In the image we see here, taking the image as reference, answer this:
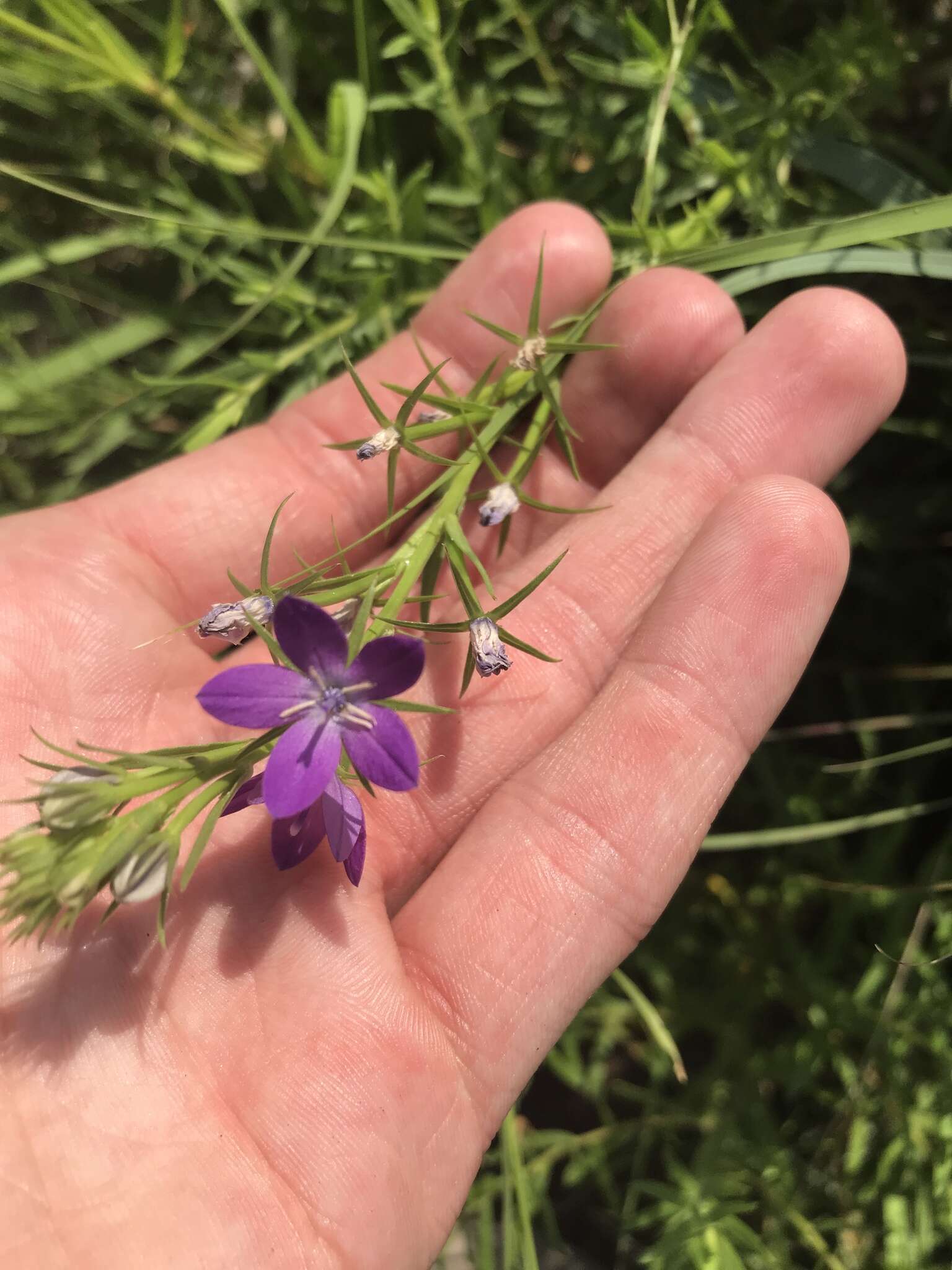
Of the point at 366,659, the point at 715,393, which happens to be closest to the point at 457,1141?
the point at 366,659

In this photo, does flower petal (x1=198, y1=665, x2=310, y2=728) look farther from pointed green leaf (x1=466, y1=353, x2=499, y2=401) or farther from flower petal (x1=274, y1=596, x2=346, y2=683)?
pointed green leaf (x1=466, y1=353, x2=499, y2=401)

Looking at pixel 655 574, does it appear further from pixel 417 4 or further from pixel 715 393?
pixel 417 4

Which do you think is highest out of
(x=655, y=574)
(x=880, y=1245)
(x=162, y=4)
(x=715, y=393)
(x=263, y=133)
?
(x=162, y=4)

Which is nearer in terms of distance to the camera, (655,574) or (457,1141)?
(457,1141)

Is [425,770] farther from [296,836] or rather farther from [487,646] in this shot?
[487,646]

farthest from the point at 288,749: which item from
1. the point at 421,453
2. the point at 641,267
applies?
the point at 641,267

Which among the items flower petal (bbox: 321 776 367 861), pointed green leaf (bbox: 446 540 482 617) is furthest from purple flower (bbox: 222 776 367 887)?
pointed green leaf (bbox: 446 540 482 617)
